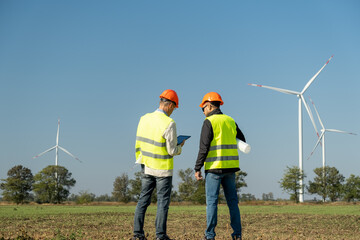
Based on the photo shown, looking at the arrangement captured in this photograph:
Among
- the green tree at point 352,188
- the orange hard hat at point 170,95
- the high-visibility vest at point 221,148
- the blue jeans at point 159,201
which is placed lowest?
the green tree at point 352,188

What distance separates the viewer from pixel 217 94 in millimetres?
8273

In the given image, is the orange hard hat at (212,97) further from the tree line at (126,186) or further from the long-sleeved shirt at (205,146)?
the tree line at (126,186)

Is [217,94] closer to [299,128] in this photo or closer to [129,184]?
[299,128]

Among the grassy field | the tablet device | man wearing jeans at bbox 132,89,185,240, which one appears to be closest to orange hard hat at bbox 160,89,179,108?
man wearing jeans at bbox 132,89,185,240

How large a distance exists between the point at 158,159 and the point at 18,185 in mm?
73478

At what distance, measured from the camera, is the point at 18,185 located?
7500 cm

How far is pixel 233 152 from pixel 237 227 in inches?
55.0

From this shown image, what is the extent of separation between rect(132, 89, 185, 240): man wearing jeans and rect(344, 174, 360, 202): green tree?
256 feet

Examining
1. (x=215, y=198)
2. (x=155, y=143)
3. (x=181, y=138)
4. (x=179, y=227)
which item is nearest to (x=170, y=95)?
(x=181, y=138)

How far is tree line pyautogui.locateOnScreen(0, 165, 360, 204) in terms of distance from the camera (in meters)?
67.9

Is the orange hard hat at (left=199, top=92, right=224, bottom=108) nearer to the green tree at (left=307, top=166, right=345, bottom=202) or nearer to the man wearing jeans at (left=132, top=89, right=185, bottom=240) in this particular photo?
the man wearing jeans at (left=132, top=89, right=185, bottom=240)

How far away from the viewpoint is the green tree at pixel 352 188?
261 feet

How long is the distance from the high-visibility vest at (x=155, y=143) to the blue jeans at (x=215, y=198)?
822 mm

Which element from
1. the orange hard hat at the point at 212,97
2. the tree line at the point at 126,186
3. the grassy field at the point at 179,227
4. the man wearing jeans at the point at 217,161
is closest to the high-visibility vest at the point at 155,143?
the man wearing jeans at the point at 217,161
